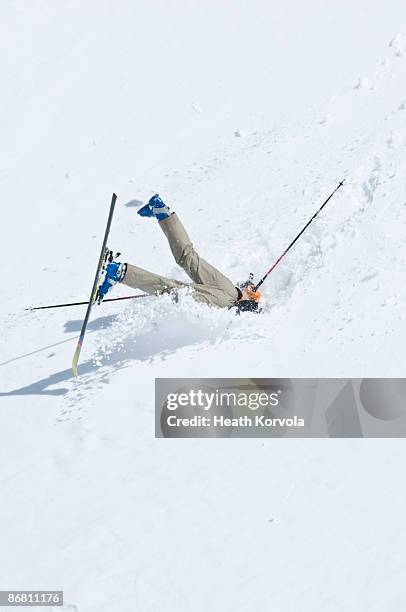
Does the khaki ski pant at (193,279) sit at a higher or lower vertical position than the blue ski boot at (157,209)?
lower

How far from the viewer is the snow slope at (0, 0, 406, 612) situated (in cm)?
644

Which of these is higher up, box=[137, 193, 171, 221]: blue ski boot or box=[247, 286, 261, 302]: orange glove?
box=[137, 193, 171, 221]: blue ski boot

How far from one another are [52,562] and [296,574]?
2.23 meters

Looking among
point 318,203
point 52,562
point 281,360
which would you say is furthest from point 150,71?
point 52,562

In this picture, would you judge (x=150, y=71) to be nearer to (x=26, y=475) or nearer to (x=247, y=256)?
(x=247, y=256)

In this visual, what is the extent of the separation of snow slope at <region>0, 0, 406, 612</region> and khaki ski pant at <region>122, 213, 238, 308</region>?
23cm

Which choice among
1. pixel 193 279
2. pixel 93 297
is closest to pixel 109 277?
pixel 93 297

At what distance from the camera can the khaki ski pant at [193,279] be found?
900 centimetres

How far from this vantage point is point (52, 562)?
263 inches

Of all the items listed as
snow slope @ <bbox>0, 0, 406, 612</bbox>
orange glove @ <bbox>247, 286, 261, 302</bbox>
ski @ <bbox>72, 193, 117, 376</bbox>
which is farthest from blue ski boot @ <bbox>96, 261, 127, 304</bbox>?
orange glove @ <bbox>247, 286, 261, 302</bbox>

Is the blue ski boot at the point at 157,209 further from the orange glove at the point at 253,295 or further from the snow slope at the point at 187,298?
the orange glove at the point at 253,295

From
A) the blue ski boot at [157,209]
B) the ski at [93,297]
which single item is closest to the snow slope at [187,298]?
the ski at [93,297]

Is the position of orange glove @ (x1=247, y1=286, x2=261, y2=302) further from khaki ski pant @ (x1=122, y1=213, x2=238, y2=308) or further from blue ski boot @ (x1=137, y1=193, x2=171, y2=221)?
blue ski boot @ (x1=137, y1=193, x2=171, y2=221)

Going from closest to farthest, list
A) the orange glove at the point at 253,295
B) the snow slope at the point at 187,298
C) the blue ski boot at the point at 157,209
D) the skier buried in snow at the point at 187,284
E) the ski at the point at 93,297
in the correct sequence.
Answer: the snow slope at the point at 187,298 < the ski at the point at 93,297 < the skier buried in snow at the point at 187,284 < the blue ski boot at the point at 157,209 < the orange glove at the point at 253,295
